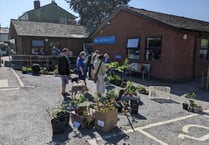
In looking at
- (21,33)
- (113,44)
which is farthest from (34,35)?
(113,44)

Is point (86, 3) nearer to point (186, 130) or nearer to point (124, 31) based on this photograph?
point (124, 31)

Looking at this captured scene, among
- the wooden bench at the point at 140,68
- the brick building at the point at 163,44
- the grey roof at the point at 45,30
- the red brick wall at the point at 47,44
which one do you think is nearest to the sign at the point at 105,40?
the brick building at the point at 163,44

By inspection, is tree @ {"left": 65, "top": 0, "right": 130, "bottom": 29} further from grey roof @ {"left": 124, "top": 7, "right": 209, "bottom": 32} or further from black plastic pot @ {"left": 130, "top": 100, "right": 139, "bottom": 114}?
black plastic pot @ {"left": 130, "top": 100, "right": 139, "bottom": 114}

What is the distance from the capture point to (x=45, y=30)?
71.7ft

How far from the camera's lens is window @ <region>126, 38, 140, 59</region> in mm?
14098

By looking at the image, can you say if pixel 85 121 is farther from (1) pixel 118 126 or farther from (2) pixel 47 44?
(2) pixel 47 44

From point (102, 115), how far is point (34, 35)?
1763cm

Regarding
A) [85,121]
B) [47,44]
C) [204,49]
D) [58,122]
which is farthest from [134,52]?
[47,44]

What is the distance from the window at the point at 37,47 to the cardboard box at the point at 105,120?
1775 cm

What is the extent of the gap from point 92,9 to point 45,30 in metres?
15.7

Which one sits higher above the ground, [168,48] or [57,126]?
[168,48]

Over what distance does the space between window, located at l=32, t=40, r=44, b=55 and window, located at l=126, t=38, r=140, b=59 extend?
34.8 feet

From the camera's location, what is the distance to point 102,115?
15.9 ft

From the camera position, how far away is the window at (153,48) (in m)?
12.6
